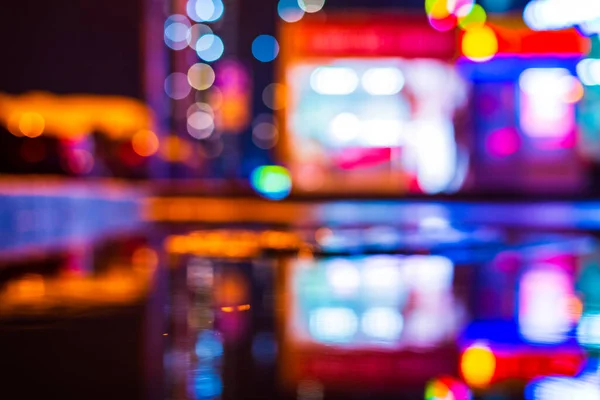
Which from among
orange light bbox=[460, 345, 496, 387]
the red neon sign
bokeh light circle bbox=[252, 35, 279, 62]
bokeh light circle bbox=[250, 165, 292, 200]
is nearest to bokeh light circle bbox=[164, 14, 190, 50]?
bokeh light circle bbox=[252, 35, 279, 62]

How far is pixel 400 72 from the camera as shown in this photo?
14.0 meters

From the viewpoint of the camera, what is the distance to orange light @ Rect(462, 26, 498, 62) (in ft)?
45.9

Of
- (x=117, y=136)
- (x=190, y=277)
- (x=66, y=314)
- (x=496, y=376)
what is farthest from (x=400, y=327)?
(x=117, y=136)

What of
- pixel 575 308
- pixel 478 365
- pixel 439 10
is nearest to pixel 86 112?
pixel 439 10

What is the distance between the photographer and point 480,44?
14078 millimetres

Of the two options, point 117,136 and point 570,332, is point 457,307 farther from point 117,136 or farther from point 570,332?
point 117,136

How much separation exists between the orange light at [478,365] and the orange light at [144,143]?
50.3 feet

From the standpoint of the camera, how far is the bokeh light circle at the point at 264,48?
27080 mm

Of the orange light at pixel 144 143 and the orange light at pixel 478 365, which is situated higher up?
the orange light at pixel 144 143

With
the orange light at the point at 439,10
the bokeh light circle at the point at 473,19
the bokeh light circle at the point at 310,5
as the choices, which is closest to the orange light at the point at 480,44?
the bokeh light circle at the point at 473,19

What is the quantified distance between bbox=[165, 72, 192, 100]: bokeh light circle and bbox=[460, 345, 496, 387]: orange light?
70.7 ft

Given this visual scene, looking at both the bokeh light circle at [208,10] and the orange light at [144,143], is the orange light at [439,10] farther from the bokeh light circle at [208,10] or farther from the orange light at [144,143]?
the bokeh light circle at [208,10]

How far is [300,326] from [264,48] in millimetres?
25564

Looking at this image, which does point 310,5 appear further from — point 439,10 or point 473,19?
point 473,19
